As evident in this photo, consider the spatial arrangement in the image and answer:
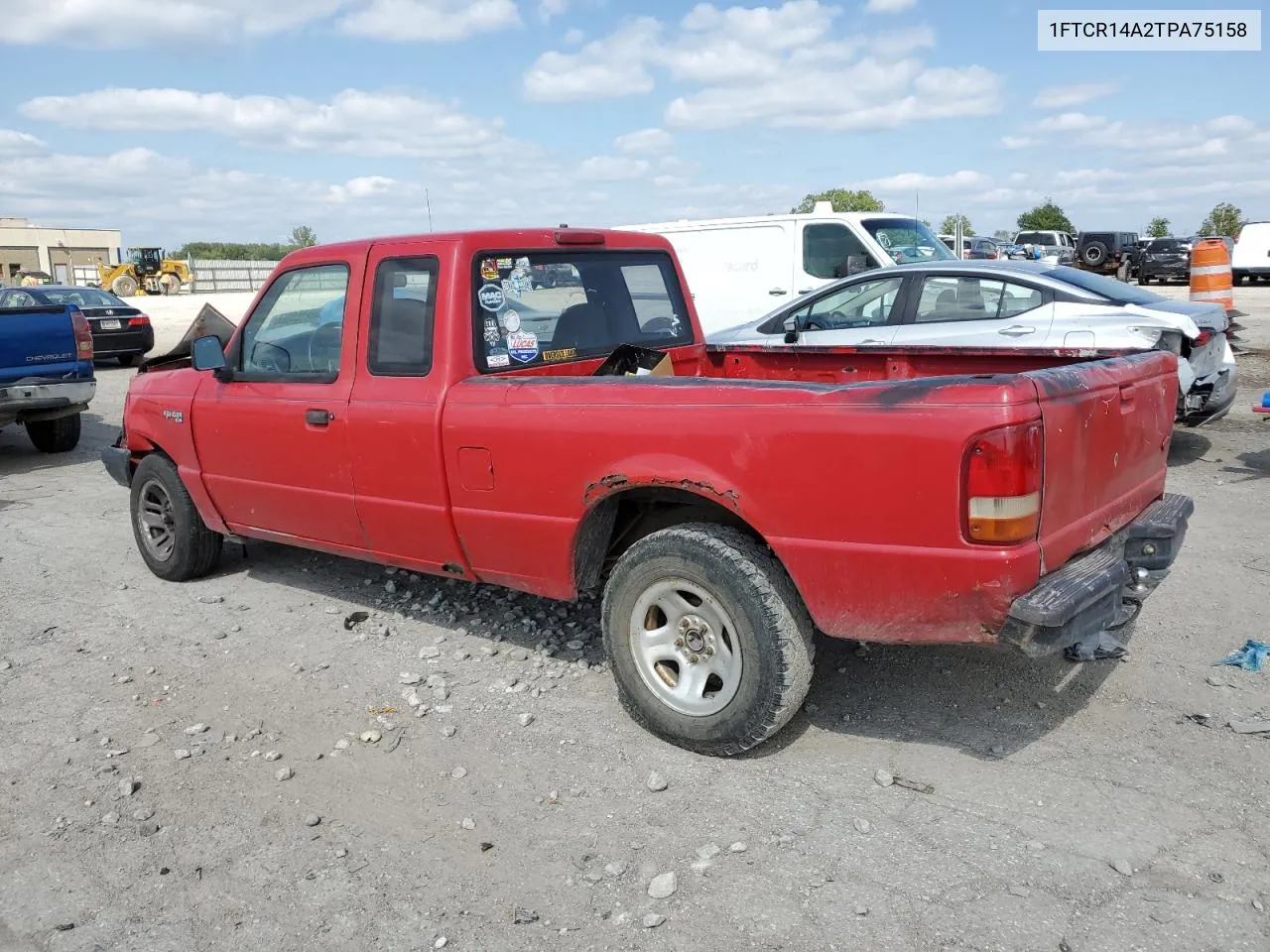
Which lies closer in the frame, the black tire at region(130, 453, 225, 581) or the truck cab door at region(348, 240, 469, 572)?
the truck cab door at region(348, 240, 469, 572)

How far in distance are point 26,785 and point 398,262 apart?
2490 millimetres

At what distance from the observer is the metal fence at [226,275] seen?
55000 millimetres

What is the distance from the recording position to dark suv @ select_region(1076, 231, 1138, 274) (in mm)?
35219

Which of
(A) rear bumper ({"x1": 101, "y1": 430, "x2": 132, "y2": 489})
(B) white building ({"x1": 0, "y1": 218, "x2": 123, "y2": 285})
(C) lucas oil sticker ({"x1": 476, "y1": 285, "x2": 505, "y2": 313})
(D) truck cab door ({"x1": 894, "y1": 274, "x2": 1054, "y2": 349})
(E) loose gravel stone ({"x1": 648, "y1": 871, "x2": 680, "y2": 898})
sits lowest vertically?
(E) loose gravel stone ({"x1": 648, "y1": 871, "x2": 680, "y2": 898})

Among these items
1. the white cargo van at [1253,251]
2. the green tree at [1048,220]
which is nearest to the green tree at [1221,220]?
the green tree at [1048,220]

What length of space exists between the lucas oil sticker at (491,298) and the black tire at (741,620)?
1.31m

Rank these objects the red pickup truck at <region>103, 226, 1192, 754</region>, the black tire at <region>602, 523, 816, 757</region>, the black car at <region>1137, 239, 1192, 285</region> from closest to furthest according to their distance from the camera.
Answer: the red pickup truck at <region>103, 226, 1192, 754</region>, the black tire at <region>602, 523, 816, 757</region>, the black car at <region>1137, 239, 1192, 285</region>

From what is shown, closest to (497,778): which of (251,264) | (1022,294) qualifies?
(1022,294)

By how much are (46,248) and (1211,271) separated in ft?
270

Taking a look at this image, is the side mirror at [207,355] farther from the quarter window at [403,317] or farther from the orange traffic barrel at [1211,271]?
the orange traffic barrel at [1211,271]

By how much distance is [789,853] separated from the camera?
123 inches

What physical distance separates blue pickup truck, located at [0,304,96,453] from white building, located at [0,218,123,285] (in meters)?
65.9

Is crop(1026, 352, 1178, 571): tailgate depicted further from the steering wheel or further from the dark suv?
the dark suv

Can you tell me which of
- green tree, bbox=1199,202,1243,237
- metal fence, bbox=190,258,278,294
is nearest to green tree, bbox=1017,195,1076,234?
green tree, bbox=1199,202,1243,237
